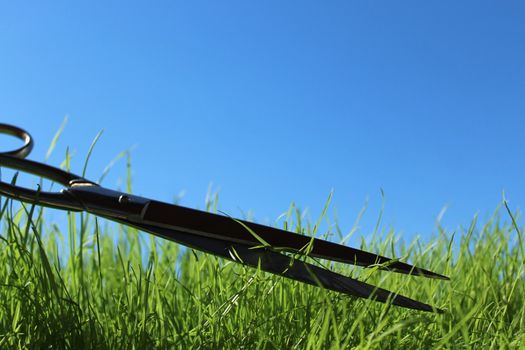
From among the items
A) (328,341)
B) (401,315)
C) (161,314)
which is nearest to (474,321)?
(401,315)

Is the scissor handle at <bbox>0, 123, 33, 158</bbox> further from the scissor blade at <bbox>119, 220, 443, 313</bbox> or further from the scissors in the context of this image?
the scissor blade at <bbox>119, 220, 443, 313</bbox>

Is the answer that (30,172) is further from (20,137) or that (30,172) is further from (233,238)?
(233,238)

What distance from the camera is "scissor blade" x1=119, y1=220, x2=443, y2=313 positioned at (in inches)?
47.8

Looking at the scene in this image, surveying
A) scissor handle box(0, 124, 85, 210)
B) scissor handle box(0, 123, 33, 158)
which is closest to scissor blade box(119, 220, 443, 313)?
scissor handle box(0, 124, 85, 210)

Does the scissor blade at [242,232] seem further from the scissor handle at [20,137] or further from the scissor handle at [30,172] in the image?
the scissor handle at [20,137]

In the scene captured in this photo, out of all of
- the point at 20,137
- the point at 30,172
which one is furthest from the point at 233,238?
the point at 20,137

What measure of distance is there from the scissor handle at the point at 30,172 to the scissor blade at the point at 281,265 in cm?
15

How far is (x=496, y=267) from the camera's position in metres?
2.25

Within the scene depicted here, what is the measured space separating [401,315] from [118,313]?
0.67 meters

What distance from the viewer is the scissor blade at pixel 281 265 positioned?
1215 millimetres

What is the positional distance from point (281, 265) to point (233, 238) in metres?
0.10

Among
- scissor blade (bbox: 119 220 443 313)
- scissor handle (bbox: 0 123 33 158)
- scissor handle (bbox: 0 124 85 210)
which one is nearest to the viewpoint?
scissor blade (bbox: 119 220 443 313)

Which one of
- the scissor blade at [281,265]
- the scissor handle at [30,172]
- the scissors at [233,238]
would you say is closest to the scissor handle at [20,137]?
the scissor handle at [30,172]

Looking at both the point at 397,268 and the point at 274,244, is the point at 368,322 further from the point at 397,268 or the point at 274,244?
the point at 274,244
